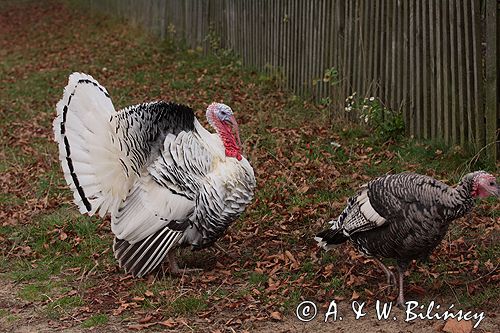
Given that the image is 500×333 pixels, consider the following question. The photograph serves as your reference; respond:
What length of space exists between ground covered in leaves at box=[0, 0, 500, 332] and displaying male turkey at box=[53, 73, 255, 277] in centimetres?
39

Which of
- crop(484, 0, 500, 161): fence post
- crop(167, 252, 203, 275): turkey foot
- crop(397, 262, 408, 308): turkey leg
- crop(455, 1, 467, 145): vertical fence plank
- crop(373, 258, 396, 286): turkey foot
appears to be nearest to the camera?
crop(397, 262, 408, 308): turkey leg

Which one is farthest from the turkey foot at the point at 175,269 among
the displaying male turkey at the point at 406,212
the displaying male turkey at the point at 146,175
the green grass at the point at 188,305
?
the displaying male turkey at the point at 406,212

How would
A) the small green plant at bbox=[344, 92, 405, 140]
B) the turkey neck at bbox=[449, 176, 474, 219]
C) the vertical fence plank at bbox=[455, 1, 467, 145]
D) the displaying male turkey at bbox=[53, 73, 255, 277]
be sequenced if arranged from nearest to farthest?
the turkey neck at bbox=[449, 176, 474, 219], the displaying male turkey at bbox=[53, 73, 255, 277], the vertical fence plank at bbox=[455, 1, 467, 145], the small green plant at bbox=[344, 92, 405, 140]

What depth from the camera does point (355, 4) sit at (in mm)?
9789

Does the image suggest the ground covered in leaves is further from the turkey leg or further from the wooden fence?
the wooden fence

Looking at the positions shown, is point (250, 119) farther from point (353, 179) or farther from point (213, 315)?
point (213, 315)

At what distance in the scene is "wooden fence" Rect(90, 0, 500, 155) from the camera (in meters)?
7.71

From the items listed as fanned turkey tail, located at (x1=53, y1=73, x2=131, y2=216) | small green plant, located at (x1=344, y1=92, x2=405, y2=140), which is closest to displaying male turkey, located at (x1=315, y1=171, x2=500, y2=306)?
fanned turkey tail, located at (x1=53, y1=73, x2=131, y2=216)

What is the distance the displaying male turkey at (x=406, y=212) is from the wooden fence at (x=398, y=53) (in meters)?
2.69

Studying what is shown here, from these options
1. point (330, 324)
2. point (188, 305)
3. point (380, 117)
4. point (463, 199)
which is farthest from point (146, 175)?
point (380, 117)

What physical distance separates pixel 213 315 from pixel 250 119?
532 centimetres

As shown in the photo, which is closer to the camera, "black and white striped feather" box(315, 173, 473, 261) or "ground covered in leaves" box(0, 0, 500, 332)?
"black and white striped feather" box(315, 173, 473, 261)

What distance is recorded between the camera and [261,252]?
666 cm

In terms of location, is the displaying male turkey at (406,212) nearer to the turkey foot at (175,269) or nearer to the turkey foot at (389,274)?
the turkey foot at (389,274)
